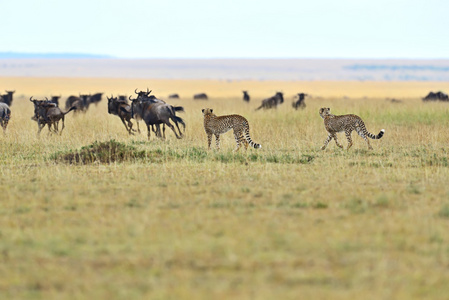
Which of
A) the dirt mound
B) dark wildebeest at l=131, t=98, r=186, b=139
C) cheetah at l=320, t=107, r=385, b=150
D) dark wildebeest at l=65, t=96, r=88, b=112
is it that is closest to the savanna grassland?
the dirt mound

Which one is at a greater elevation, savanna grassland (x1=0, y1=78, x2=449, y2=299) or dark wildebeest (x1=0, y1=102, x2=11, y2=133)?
dark wildebeest (x1=0, y1=102, x2=11, y2=133)

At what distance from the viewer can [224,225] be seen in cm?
811

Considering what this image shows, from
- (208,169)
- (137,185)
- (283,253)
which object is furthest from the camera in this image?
(208,169)

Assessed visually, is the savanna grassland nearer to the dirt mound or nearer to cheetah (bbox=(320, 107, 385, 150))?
the dirt mound

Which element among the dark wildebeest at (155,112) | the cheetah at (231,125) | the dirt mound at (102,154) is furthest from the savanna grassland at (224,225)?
the dark wildebeest at (155,112)

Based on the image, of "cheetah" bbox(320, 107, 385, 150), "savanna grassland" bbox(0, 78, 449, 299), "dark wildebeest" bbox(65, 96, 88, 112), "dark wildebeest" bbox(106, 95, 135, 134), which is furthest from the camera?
"dark wildebeest" bbox(65, 96, 88, 112)

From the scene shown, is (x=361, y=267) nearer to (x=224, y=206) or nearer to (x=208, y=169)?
(x=224, y=206)

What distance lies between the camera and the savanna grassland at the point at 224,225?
6.05 m

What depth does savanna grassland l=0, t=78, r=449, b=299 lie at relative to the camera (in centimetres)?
605

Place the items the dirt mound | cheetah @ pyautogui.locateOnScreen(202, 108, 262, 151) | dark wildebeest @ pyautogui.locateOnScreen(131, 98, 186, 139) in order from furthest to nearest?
dark wildebeest @ pyautogui.locateOnScreen(131, 98, 186, 139) → cheetah @ pyautogui.locateOnScreen(202, 108, 262, 151) → the dirt mound

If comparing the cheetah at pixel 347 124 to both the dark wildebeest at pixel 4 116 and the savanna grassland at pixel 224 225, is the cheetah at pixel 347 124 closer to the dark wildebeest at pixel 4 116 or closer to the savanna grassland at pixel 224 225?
the savanna grassland at pixel 224 225

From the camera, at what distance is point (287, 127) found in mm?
21109

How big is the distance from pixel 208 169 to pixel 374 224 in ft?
16.7

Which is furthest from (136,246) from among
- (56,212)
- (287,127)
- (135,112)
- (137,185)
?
(287,127)
